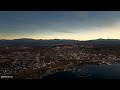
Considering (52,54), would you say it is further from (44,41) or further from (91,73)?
(91,73)

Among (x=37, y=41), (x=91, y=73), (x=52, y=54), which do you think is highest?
(x=37, y=41)

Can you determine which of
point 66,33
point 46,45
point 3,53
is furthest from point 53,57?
point 3,53

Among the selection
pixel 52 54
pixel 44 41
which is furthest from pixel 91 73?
pixel 44 41

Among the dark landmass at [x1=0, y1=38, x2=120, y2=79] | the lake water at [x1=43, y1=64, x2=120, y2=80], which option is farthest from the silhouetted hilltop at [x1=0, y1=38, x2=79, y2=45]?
the lake water at [x1=43, y1=64, x2=120, y2=80]

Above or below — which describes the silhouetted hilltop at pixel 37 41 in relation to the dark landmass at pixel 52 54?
above

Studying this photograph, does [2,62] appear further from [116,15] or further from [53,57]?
[116,15]

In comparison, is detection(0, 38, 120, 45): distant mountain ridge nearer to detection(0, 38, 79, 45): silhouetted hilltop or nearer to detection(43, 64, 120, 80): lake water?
detection(0, 38, 79, 45): silhouetted hilltop

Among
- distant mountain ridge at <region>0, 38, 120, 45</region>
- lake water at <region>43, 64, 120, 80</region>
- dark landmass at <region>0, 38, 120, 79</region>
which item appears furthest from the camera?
distant mountain ridge at <region>0, 38, 120, 45</region>

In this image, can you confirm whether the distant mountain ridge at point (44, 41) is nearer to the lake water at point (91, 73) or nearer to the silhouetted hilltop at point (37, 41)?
the silhouetted hilltop at point (37, 41)

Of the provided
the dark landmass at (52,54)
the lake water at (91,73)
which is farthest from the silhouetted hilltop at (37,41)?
the lake water at (91,73)
